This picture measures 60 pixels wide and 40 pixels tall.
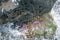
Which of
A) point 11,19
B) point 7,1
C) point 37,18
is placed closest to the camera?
point 7,1

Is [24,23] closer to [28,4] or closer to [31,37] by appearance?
[31,37]

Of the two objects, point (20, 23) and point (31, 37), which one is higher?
point (20, 23)

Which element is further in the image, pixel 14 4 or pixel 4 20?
pixel 4 20

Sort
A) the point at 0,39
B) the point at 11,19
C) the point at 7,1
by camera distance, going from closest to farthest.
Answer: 1. the point at 7,1
2. the point at 11,19
3. the point at 0,39

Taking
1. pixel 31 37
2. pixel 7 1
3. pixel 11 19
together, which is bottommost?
pixel 31 37

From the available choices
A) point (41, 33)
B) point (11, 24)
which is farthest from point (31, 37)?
point (11, 24)

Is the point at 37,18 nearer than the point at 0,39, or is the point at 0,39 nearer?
the point at 0,39

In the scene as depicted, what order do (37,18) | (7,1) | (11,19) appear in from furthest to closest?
(37,18) < (11,19) < (7,1)

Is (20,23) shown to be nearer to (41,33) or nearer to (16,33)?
(16,33)

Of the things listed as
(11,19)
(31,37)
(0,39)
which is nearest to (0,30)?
(0,39)
